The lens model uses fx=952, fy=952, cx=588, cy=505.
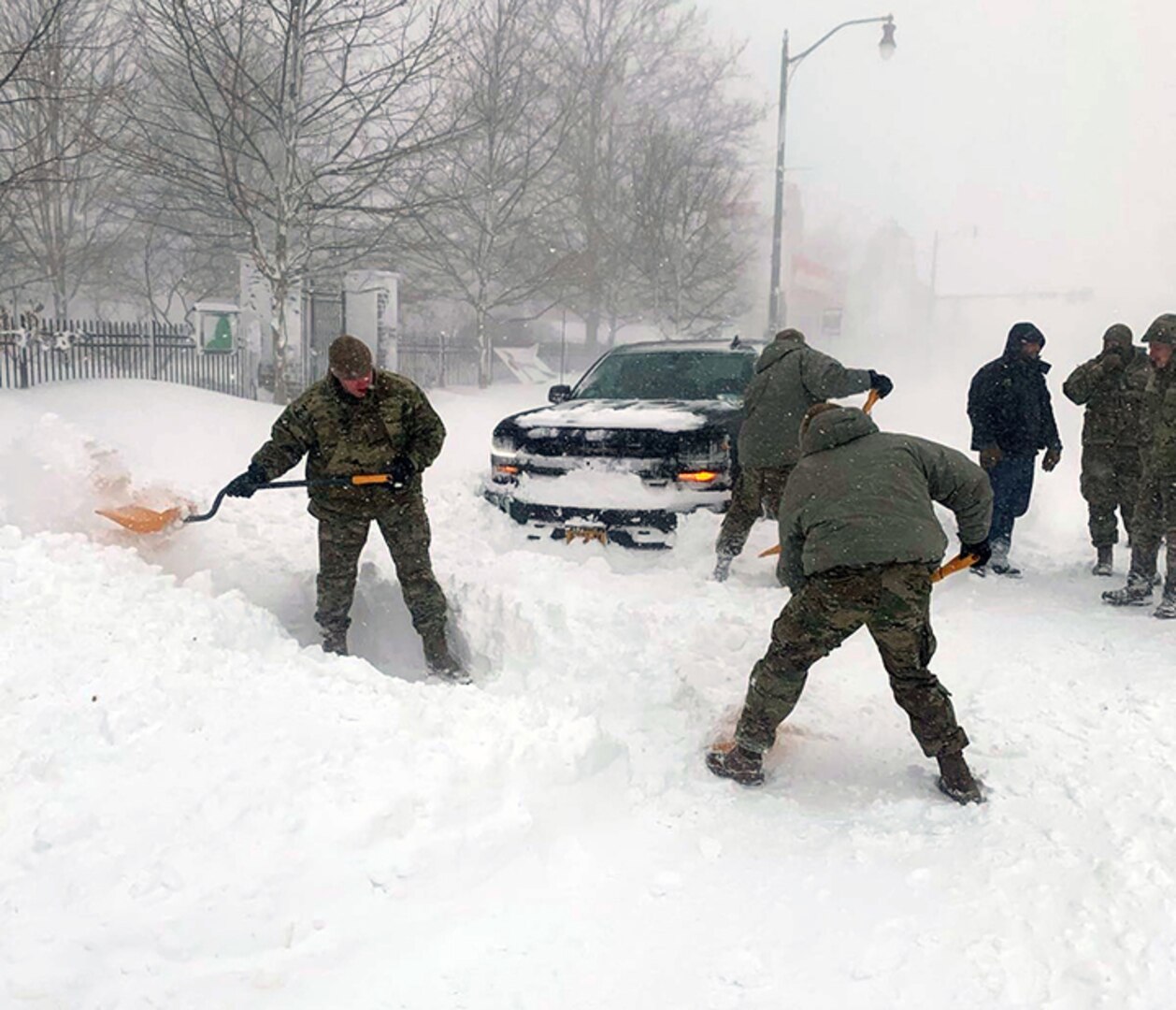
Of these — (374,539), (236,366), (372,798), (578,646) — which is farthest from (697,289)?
(372,798)

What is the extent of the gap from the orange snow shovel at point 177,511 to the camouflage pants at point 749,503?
2.21 meters

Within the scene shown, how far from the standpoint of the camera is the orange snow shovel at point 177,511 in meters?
4.69

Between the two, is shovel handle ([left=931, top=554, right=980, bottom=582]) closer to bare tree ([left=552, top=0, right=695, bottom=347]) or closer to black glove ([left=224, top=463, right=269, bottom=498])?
black glove ([left=224, top=463, right=269, bottom=498])

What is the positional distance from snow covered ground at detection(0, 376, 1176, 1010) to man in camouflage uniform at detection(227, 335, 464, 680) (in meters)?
0.43

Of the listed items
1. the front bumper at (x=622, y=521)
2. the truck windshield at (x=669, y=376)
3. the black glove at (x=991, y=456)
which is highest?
the truck windshield at (x=669, y=376)

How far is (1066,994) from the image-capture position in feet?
8.09

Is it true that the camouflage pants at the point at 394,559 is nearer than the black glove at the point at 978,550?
No

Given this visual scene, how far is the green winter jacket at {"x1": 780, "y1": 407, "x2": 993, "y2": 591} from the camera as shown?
3.31 metres

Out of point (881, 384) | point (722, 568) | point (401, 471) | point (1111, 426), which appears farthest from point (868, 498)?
point (1111, 426)

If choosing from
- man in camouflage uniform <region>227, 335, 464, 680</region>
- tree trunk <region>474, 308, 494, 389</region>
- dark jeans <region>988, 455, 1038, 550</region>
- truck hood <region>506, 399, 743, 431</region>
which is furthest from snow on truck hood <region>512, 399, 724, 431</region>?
tree trunk <region>474, 308, 494, 389</region>

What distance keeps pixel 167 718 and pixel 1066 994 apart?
9.72ft

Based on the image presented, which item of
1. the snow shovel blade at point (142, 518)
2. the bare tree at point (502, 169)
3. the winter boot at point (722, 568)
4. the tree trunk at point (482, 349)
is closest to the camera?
the snow shovel blade at point (142, 518)

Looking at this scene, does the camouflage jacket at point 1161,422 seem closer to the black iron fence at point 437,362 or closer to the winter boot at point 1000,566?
the winter boot at point 1000,566

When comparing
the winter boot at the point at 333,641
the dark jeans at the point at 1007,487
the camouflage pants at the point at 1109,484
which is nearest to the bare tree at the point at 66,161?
the winter boot at the point at 333,641
